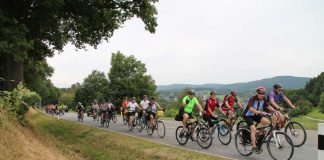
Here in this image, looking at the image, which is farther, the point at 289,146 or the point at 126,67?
the point at 126,67

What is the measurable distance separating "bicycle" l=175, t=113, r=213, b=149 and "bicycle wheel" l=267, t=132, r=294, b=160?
3645 millimetres

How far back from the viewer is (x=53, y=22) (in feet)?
68.3

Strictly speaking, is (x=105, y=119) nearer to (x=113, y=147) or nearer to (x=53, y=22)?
(x=53, y=22)

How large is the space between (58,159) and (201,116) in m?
6.69

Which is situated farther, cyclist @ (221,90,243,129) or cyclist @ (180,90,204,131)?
cyclist @ (221,90,243,129)

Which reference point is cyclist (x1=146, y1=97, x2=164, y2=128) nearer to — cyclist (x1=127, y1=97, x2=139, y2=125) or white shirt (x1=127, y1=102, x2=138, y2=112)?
cyclist (x1=127, y1=97, x2=139, y2=125)

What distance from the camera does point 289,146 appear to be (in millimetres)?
11547

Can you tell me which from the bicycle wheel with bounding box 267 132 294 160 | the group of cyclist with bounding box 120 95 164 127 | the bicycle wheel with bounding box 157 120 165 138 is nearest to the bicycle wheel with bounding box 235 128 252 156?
the bicycle wheel with bounding box 267 132 294 160

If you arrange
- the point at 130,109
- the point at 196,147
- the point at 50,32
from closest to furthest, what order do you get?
the point at 196,147, the point at 50,32, the point at 130,109

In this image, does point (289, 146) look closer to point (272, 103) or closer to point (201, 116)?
point (272, 103)

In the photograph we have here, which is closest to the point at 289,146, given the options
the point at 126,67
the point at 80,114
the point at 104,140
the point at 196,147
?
the point at 196,147

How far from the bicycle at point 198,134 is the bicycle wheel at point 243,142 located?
1.95 meters

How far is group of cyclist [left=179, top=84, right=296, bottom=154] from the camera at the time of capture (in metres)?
12.4

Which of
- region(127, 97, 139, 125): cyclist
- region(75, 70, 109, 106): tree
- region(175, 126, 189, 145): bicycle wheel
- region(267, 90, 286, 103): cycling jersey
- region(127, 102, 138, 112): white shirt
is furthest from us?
region(75, 70, 109, 106): tree
